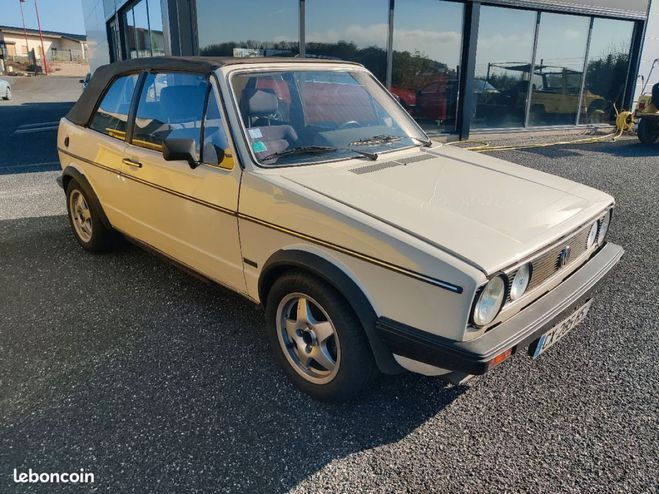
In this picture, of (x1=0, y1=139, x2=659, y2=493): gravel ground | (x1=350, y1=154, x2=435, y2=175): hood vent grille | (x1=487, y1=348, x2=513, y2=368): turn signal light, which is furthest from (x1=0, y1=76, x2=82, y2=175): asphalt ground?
(x1=487, y1=348, x2=513, y2=368): turn signal light

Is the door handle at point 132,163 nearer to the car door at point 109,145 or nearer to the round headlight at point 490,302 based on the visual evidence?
the car door at point 109,145

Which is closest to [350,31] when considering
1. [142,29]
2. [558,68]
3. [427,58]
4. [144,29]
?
[427,58]

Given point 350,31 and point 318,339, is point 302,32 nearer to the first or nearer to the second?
point 350,31

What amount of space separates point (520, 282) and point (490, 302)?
24 centimetres

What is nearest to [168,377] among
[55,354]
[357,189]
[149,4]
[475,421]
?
[55,354]

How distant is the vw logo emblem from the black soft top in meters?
2.10

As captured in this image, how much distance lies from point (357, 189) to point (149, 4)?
11.4 m

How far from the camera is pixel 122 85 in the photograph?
4.02 metres

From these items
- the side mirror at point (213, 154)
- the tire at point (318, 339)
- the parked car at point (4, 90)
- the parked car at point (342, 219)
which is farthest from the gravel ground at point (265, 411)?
the parked car at point (4, 90)

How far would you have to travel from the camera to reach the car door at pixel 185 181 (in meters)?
2.95

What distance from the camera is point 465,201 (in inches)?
103

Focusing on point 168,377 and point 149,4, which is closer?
point 168,377

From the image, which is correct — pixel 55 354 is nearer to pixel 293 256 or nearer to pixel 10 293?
pixel 10 293

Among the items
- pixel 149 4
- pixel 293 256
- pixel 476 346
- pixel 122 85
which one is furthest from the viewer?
pixel 149 4
